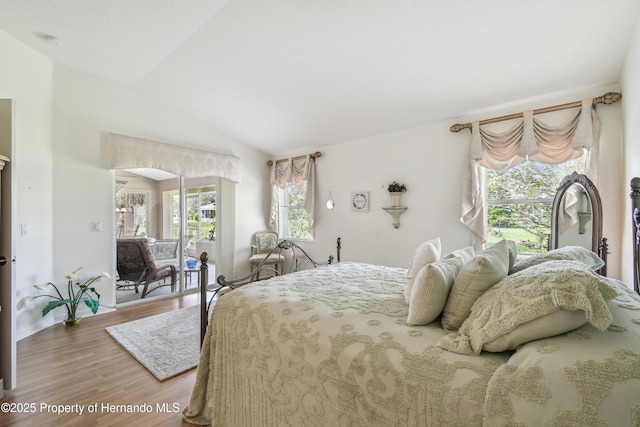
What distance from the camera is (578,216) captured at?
97.9 inches

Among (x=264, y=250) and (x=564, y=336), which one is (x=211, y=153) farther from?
(x=564, y=336)

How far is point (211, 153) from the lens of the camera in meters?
4.68

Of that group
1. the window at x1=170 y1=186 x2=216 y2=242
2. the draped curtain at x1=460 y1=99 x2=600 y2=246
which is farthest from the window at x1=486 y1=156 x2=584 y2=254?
the window at x1=170 y1=186 x2=216 y2=242

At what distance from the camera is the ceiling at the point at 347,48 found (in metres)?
2.12

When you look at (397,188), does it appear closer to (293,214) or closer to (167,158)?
(293,214)

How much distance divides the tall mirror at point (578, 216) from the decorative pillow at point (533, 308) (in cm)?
189

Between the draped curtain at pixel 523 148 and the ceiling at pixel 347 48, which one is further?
the draped curtain at pixel 523 148

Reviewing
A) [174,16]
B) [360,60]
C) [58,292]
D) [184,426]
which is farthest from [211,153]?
[184,426]

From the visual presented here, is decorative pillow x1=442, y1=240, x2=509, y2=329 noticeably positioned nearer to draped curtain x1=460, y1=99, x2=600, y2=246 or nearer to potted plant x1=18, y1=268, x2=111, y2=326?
draped curtain x1=460, y1=99, x2=600, y2=246

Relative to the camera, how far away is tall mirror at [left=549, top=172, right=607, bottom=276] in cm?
235

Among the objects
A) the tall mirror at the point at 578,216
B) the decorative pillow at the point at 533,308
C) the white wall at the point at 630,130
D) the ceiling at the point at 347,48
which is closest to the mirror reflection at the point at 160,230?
the ceiling at the point at 347,48

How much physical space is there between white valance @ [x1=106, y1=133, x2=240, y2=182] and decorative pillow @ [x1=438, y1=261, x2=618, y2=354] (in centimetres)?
425

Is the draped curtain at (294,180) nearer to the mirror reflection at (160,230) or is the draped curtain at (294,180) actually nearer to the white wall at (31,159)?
the mirror reflection at (160,230)

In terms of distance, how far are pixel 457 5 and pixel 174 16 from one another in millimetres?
2323
